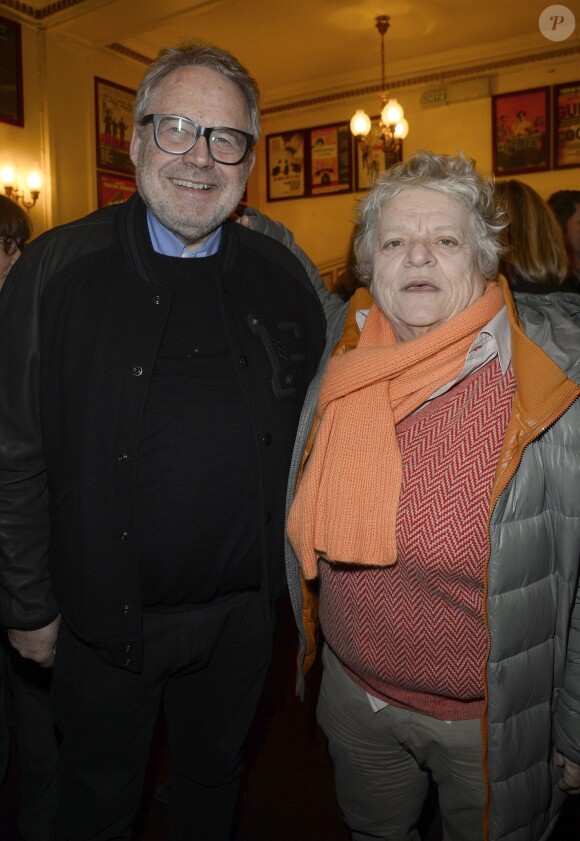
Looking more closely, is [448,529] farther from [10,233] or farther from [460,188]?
[10,233]

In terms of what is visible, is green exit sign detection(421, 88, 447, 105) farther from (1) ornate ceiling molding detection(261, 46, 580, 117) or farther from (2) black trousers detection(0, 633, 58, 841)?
(2) black trousers detection(0, 633, 58, 841)

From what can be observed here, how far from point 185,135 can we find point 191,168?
0.10 metres

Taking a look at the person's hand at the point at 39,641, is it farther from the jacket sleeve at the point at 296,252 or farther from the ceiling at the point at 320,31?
the ceiling at the point at 320,31

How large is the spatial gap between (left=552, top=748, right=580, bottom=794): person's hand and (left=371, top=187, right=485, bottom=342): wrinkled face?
41.4 inches

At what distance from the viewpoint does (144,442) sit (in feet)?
5.11

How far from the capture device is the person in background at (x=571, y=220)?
3.33 m

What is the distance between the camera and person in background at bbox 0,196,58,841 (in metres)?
2.13

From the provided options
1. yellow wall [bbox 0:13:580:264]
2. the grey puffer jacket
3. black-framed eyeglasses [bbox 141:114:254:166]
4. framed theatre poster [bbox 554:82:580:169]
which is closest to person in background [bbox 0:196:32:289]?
black-framed eyeglasses [bbox 141:114:254:166]

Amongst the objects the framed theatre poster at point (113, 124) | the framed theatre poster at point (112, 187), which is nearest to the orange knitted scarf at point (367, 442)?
the framed theatre poster at point (112, 187)

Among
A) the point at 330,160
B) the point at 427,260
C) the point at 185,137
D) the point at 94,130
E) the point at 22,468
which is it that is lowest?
the point at 22,468

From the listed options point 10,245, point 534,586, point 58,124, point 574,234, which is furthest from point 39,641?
point 58,124

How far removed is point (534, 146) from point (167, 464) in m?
7.99

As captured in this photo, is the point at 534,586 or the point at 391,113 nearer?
the point at 534,586

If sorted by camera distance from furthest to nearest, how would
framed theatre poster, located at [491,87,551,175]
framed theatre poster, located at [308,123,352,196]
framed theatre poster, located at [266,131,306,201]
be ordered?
framed theatre poster, located at [266,131,306,201]
framed theatre poster, located at [308,123,352,196]
framed theatre poster, located at [491,87,551,175]
